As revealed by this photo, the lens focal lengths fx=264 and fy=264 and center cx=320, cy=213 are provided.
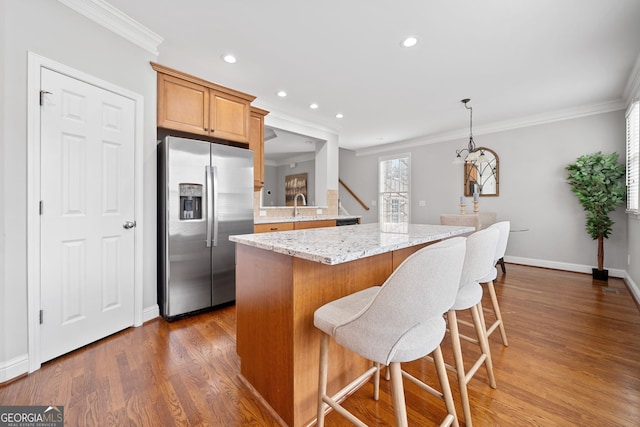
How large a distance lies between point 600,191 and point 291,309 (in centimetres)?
467

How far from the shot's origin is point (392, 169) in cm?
642

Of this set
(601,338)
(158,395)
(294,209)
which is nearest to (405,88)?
(294,209)

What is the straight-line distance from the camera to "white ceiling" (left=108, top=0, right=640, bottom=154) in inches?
78.0

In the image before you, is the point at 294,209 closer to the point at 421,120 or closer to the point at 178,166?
the point at 178,166

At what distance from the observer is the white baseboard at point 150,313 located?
7.80 feet

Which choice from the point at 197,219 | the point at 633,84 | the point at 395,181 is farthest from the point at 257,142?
the point at 633,84

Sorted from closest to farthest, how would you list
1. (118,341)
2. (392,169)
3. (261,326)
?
(261,326) < (118,341) < (392,169)

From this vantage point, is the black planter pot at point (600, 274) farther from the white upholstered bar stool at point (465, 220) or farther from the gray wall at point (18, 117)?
the gray wall at point (18, 117)

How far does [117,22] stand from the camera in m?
2.08

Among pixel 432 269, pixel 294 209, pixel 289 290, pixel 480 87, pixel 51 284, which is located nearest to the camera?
pixel 432 269

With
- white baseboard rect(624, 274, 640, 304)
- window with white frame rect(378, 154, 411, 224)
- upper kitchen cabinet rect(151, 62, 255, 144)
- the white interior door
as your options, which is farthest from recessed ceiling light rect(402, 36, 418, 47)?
window with white frame rect(378, 154, 411, 224)

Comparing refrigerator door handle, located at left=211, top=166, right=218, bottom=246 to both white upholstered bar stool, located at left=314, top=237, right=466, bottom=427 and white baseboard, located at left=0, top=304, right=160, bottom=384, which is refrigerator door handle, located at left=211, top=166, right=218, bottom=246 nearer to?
white baseboard, located at left=0, top=304, right=160, bottom=384

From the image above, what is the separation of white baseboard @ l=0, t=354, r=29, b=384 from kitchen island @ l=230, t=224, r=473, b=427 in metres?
1.37

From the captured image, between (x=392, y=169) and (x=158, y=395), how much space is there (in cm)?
600
